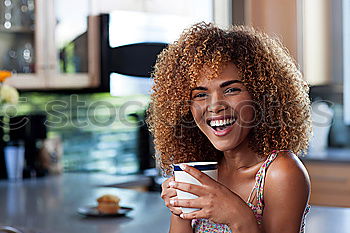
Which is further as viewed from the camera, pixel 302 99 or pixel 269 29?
pixel 269 29

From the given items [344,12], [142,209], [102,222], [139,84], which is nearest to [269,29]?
[344,12]

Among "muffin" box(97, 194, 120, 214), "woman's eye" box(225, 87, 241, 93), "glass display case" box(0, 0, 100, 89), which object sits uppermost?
"glass display case" box(0, 0, 100, 89)

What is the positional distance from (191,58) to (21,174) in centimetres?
227

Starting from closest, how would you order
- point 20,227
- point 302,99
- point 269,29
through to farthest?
point 302,99
point 20,227
point 269,29

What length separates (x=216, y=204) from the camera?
3.34 ft

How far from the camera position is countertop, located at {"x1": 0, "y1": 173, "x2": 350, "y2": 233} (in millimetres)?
1738

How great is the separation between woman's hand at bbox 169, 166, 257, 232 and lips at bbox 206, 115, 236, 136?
109 millimetres

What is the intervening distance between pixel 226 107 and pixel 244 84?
59 mm

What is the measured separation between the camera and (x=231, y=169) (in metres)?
1.18

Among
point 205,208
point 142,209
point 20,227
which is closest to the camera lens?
point 205,208

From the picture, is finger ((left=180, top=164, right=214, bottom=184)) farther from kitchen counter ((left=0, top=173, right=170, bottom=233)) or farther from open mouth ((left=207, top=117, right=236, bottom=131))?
kitchen counter ((left=0, top=173, right=170, bottom=233))

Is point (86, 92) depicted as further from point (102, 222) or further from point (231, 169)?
point (231, 169)

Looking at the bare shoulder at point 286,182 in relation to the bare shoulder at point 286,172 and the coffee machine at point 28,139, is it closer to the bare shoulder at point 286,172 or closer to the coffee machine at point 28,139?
the bare shoulder at point 286,172

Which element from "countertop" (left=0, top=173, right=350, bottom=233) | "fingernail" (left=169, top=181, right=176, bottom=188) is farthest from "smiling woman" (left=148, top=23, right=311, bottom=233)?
"countertop" (left=0, top=173, right=350, bottom=233)
